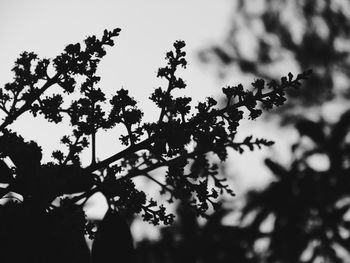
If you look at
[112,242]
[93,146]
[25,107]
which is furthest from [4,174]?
[112,242]

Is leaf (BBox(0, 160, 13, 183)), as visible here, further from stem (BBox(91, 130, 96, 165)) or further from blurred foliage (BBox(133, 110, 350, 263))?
blurred foliage (BBox(133, 110, 350, 263))

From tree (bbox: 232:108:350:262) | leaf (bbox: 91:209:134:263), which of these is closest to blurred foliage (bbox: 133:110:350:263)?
tree (bbox: 232:108:350:262)

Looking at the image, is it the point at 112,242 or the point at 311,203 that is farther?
the point at 311,203

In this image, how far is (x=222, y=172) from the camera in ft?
23.1

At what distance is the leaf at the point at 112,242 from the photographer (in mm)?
2225

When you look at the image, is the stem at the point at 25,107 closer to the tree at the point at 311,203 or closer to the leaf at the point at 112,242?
the leaf at the point at 112,242

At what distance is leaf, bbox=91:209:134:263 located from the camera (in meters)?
2.22

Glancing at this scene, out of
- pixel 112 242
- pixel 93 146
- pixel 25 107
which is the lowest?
pixel 112 242

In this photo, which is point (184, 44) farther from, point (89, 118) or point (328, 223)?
point (328, 223)

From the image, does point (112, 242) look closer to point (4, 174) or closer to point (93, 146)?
point (93, 146)

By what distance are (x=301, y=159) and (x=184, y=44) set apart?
5.06 m

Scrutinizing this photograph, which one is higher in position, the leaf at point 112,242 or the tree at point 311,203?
the tree at point 311,203

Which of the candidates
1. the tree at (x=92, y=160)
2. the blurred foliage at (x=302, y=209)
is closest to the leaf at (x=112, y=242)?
the tree at (x=92, y=160)

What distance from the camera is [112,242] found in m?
2.27
